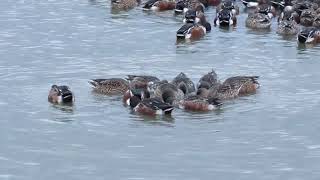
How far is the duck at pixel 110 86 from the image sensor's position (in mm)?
19312

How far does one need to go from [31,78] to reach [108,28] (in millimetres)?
5672

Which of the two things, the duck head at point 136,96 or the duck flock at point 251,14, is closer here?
the duck head at point 136,96

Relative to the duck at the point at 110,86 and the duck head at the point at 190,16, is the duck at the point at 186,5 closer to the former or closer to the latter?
the duck head at the point at 190,16

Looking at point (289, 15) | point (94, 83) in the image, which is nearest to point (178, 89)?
point (94, 83)

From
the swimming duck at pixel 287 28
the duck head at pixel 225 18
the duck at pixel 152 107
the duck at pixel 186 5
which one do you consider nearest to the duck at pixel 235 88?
the duck at pixel 152 107

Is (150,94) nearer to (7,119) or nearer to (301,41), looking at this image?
(7,119)

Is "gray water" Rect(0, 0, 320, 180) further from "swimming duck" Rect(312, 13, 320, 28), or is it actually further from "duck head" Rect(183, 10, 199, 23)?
"swimming duck" Rect(312, 13, 320, 28)

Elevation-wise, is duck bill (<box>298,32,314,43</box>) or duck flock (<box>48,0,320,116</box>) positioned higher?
duck flock (<box>48,0,320,116</box>)

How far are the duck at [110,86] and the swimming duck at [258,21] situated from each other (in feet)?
23.8

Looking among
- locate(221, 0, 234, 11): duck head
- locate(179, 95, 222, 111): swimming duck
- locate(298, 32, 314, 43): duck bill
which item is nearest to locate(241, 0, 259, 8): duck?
locate(221, 0, 234, 11): duck head

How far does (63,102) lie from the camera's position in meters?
18.4

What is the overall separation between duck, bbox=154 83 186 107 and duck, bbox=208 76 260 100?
0.61 m

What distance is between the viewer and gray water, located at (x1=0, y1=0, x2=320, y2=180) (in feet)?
49.0

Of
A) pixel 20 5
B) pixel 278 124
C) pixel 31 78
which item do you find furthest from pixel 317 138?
pixel 20 5
